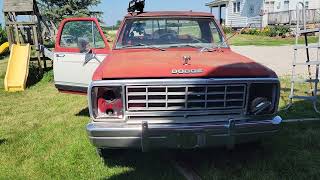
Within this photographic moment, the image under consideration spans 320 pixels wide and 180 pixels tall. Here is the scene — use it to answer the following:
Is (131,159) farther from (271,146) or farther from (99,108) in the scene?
(271,146)

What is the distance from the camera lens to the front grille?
4.11 metres

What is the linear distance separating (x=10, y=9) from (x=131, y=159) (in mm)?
13310

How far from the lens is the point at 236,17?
40.6 meters

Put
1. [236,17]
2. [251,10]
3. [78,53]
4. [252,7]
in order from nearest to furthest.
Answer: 1. [78,53]
2. [252,7]
3. [251,10]
4. [236,17]

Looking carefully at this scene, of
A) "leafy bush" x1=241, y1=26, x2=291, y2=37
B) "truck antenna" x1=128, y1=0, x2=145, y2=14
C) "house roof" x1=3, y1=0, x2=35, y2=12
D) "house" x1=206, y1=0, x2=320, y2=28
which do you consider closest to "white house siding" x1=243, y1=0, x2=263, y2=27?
"house" x1=206, y1=0, x2=320, y2=28

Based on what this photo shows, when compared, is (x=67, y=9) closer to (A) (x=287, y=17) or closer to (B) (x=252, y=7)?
(A) (x=287, y=17)

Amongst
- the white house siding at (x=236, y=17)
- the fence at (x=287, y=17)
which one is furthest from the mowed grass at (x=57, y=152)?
the white house siding at (x=236, y=17)

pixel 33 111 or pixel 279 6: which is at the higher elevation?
pixel 279 6

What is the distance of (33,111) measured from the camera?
26.9 ft

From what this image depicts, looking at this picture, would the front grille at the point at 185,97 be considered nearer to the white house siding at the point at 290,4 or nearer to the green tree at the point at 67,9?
the green tree at the point at 67,9

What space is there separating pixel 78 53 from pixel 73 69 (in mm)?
289

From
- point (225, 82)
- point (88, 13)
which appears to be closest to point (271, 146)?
point (225, 82)

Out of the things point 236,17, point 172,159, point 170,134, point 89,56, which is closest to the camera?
point 170,134

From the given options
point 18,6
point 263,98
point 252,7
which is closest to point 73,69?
point 263,98
